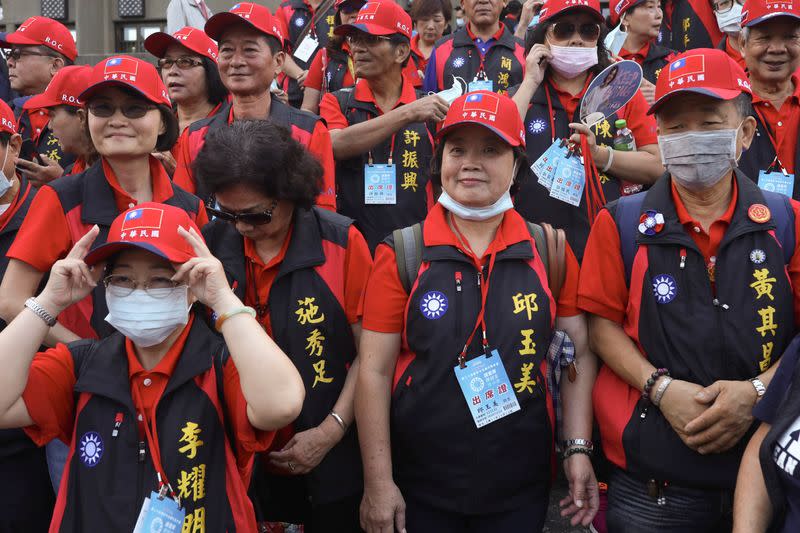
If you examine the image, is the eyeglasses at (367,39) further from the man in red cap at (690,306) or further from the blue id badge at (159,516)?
the blue id badge at (159,516)

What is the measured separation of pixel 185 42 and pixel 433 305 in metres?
2.98

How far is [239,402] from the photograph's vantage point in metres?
2.90

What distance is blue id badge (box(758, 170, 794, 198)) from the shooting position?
469cm

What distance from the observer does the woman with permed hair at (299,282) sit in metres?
3.49

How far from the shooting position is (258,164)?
3.50m

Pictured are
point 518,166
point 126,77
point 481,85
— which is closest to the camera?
point 518,166

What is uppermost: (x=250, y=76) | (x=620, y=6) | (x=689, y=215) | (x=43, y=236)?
(x=620, y=6)

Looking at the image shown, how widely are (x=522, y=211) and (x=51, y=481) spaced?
2851mm

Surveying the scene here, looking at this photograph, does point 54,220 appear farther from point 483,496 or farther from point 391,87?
point 391,87

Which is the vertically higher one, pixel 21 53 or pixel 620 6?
pixel 620 6

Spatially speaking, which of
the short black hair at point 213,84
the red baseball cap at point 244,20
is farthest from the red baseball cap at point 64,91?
the red baseball cap at point 244,20

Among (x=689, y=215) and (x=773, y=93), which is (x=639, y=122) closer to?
(x=773, y=93)

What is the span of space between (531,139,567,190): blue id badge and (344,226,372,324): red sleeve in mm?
1246

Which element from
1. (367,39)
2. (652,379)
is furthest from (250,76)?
(652,379)
